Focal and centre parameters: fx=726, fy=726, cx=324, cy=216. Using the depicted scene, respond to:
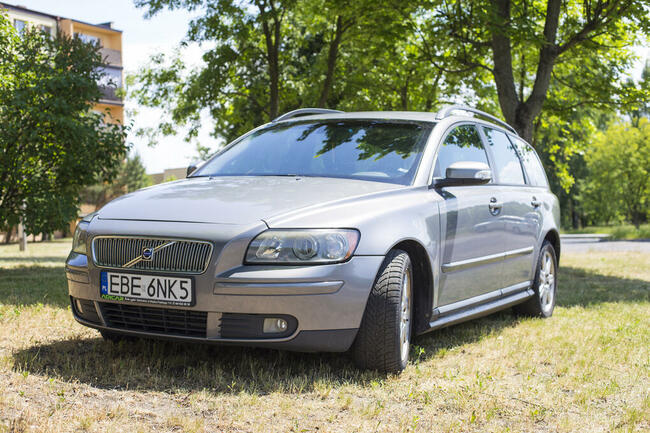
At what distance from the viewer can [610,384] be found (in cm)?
429

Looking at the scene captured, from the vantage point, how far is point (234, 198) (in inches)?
169

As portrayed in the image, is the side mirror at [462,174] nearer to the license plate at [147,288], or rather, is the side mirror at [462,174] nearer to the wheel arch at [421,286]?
the wheel arch at [421,286]

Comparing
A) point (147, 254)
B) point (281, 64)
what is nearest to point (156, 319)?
point (147, 254)

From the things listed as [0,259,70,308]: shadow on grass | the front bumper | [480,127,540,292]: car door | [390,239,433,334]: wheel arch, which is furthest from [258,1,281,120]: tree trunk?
the front bumper

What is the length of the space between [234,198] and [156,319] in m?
0.83

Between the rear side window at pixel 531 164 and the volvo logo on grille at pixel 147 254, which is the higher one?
the rear side window at pixel 531 164

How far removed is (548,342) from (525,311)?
1.32 m

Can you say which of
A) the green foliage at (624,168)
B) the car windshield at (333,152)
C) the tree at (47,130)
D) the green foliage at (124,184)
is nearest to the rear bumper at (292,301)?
the car windshield at (333,152)

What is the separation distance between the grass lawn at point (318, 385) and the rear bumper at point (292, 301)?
0.25 meters

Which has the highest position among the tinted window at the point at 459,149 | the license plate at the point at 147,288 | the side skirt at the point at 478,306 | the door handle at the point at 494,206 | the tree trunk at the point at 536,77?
the tree trunk at the point at 536,77

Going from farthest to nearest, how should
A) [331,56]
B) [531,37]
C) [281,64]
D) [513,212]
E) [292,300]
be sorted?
1. [281,64]
2. [331,56]
3. [531,37]
4. [513,212]
5. [292,300]

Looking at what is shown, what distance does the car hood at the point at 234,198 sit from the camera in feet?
13.2

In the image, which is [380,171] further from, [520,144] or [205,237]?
[520,144]

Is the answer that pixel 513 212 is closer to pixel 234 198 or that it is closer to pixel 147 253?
pixel 234 198
